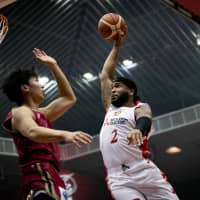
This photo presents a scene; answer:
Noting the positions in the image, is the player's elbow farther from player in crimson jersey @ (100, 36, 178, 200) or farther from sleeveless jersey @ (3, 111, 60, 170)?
player in crimson jersey @ (100, 36, 178, 200)

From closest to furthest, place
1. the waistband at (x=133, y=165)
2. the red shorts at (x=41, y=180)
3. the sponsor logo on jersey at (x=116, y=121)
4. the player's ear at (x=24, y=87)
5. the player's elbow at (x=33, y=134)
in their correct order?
the player's elbow at (x=33, y=134)
the red shorts at (x=41, y=180)
the player's ear at (x=24, y=87)
the waistband at (x=133, y=165)
the sponsor logo on jersey at (x=116, y=121)

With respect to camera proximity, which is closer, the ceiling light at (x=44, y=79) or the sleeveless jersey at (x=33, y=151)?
the sleeveless jersey at (x=33, y=151)

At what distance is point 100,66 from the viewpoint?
59.4 ft

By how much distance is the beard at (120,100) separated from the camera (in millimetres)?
4801

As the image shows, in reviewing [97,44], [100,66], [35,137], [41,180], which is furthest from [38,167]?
[100,66]

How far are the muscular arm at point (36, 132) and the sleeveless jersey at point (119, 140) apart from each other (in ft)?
3.93

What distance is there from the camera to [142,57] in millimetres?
17391

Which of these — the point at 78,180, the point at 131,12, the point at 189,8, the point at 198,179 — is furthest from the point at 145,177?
the point at 198,179

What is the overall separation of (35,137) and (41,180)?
384 mm

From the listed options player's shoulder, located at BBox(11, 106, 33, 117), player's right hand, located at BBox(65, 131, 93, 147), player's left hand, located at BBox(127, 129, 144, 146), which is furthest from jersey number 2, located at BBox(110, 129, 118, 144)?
player's right hand, located at BBox(65, 131, 93, 147)

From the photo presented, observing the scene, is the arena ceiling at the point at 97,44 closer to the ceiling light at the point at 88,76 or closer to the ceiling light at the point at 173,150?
the ceiling light at the point at 88,76

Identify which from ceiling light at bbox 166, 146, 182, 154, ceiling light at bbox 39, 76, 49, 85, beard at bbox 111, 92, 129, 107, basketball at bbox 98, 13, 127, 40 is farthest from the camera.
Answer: ceiling light at bbox 166, 146, 182, 154

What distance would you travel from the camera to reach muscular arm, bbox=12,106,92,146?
293cm

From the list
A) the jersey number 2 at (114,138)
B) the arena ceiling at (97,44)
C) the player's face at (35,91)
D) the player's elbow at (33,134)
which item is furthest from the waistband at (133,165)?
the arena ceiling at (97,44)
